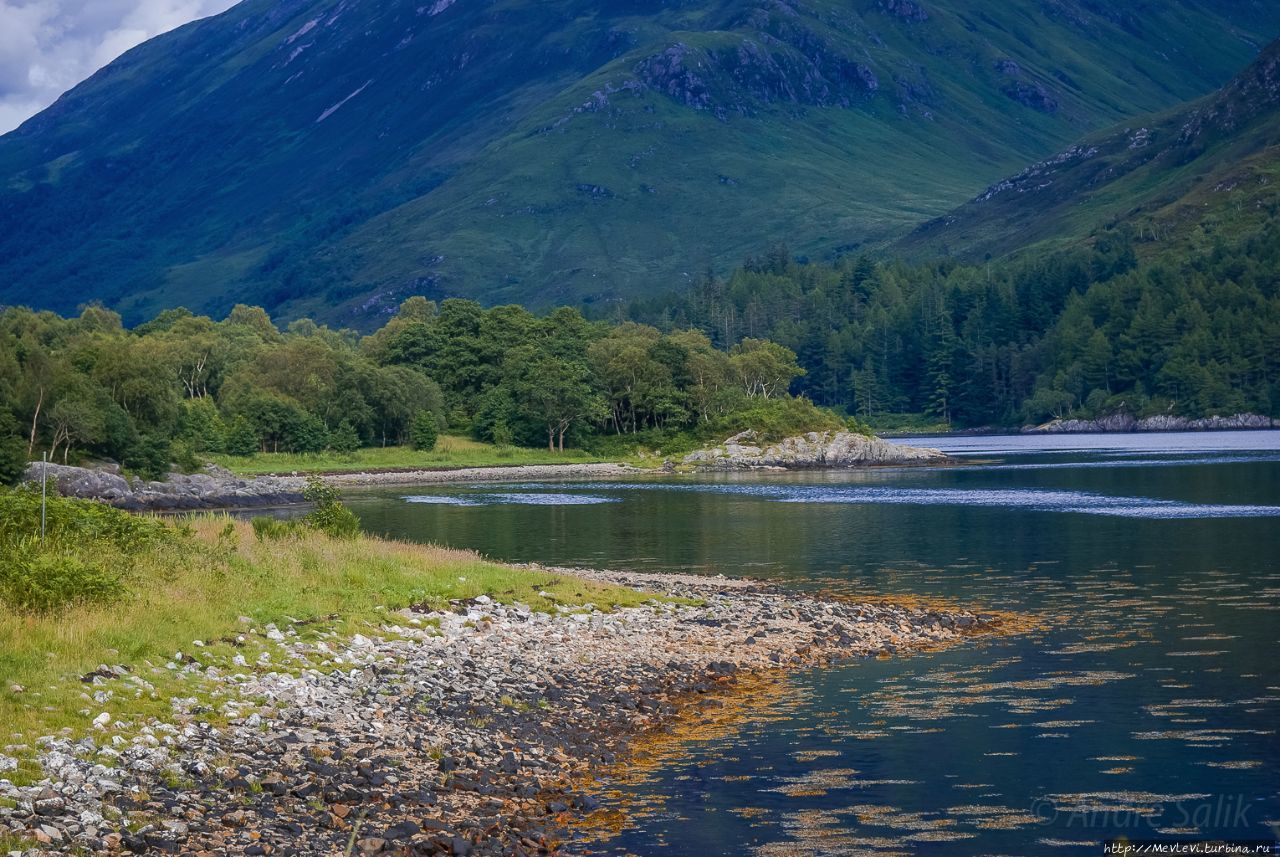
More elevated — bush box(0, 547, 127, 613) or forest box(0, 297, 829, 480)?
forest box(0, 297, 829, 480)

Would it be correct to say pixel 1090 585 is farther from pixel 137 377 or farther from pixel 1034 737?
pixel 137 377

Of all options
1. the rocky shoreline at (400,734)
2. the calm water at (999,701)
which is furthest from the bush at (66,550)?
the calm water at (999,701)

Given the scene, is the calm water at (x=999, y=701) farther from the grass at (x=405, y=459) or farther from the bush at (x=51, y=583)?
the grass at (x=405, y=459)

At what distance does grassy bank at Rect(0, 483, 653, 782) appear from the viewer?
72.1ft

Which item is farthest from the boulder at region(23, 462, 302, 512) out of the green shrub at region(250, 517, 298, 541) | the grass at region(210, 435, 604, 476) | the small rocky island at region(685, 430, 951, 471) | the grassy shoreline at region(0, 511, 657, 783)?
the small rocky island at region(685, 430, 951, 471)

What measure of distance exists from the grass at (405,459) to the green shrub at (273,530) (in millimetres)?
86935

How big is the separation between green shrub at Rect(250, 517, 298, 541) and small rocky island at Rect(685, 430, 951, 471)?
111055mm

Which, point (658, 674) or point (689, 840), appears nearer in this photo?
point (689, 840)

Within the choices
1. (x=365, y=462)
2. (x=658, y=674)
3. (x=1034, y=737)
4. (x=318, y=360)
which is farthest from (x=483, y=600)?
(x=318, y=360)

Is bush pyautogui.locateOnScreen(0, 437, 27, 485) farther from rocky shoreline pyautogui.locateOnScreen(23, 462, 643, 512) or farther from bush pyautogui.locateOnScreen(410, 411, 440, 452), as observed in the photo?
bush pyautogui.locateOnScreen(410, 411, 440, 452)

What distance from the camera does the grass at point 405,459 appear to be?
136 metres

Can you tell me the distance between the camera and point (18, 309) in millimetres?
172875

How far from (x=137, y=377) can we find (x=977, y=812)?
10671 cm

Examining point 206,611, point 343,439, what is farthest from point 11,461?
point 206,611
